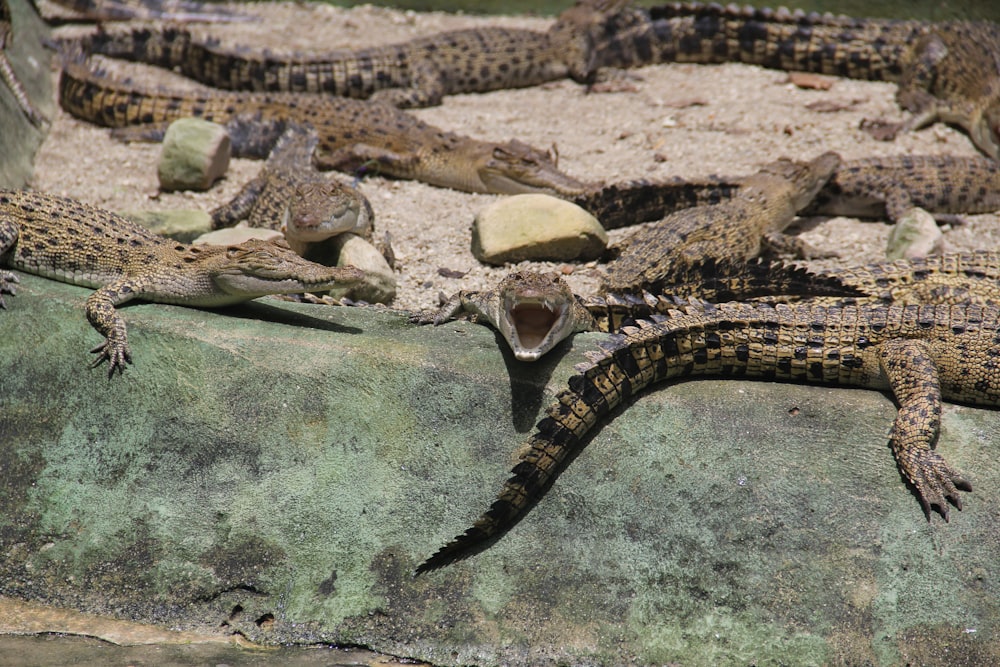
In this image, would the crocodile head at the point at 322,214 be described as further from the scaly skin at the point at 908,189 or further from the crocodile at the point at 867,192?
the scaly skin at the point at 908,189

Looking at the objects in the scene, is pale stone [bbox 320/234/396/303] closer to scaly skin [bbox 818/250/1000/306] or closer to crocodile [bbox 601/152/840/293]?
crocodile [bbox 601/152/840/293]

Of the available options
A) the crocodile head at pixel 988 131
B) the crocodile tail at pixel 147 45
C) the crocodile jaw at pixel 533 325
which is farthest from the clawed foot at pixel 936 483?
the crocodile tail at pixel 147 45

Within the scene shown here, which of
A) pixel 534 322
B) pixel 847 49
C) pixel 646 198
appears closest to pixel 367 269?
pixel 534 322

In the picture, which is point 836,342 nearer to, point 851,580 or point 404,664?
point 851,580

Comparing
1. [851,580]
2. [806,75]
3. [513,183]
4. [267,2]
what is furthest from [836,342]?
[267,2]

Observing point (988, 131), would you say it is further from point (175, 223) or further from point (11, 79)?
point (11, 79)

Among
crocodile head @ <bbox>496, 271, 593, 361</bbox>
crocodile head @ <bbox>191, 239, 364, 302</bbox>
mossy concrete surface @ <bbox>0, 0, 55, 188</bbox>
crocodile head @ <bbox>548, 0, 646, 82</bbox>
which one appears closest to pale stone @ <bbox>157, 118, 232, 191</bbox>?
mossy concrete surface @ <bbox>0, 0, 55, 188</bbox>

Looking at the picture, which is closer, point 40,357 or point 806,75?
point 40,357
